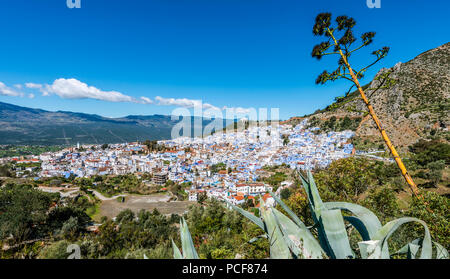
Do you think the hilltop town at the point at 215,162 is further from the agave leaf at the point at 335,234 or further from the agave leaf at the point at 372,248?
the agave leaf at the point at 372,248

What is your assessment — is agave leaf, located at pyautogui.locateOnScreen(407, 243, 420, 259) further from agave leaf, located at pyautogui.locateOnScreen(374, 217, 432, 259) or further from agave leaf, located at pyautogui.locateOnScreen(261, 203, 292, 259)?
agave leaf, located at pyautogui.locateOnScreen(261, 203, 292, 259)

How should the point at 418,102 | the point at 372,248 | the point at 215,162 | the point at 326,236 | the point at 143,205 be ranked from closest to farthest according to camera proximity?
the point at 372,248 → the point at 326,236 → the point at 418,102 → the point at 143,205 → the point at 215,162

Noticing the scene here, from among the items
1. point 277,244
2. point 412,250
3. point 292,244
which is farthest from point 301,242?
point 412,250

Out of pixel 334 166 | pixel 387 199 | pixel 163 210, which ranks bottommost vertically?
pixel 163 210

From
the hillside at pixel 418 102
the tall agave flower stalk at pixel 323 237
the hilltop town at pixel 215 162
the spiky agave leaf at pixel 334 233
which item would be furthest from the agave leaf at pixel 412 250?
the hilltop town at pixel 215 162

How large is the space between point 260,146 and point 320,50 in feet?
211

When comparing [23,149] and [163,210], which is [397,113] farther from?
[23,149]

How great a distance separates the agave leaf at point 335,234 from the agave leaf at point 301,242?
0.31 feet

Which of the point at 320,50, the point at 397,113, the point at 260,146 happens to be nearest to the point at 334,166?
the point at 320,50

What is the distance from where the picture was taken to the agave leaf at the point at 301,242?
1.28 m

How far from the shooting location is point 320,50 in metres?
3.56

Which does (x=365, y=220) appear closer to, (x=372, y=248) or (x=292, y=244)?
(x=372, y=248)

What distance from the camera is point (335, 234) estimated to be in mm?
1335

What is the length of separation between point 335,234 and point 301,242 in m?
0.26
